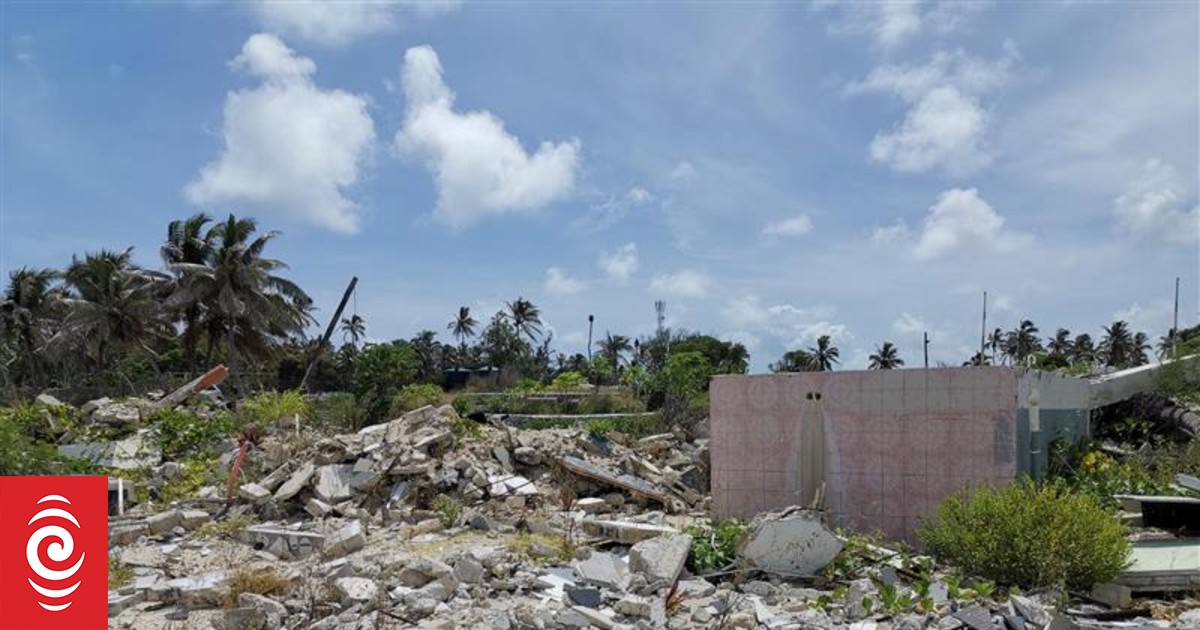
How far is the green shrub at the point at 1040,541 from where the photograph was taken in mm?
6918

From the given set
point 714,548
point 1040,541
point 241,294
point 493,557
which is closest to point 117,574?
point 493,557

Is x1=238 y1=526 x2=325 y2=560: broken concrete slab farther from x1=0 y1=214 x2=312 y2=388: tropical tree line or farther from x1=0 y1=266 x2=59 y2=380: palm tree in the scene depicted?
x1=0 y1=266 x2=59 y2=380: palm tree

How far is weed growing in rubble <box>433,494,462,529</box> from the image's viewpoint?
11.1m

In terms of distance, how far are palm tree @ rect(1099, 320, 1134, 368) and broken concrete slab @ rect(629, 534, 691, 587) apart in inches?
2462

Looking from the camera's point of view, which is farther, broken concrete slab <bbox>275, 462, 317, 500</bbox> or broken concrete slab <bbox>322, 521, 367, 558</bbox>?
broken concrete slab <bbox>275, 462, 317, 500</bbox>

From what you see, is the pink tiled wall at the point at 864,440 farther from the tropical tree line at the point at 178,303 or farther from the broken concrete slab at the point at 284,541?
the tropical tree line at the point at 178,303

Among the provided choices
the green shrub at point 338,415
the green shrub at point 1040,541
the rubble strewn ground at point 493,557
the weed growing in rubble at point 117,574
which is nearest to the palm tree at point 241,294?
the green shrub at point 338,415

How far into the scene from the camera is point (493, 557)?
8.26 m

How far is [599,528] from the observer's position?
10.1m

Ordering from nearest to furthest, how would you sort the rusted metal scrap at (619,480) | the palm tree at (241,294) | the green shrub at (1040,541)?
the green shrub at (1040,541) → the rusted metal scrap at (619,480) → the palm tree at (241,294)

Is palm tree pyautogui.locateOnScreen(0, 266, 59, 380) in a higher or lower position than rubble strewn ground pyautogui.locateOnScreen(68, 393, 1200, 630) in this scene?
higher

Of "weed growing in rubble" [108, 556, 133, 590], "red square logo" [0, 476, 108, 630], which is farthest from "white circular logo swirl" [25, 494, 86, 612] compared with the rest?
"weed growing in rubble" [108, 556, 133, 590]

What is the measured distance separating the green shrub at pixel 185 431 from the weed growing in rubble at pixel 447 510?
682 centimetres

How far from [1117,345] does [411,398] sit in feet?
192
